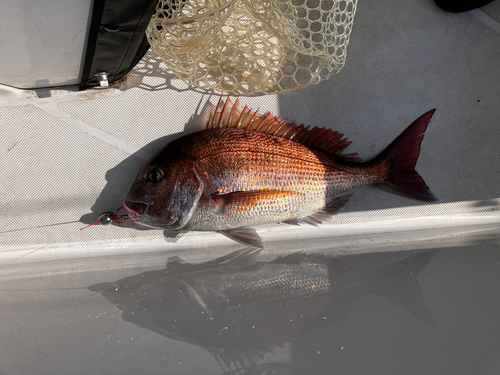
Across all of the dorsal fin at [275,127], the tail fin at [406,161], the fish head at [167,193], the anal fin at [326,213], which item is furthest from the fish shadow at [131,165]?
the tail fin at [406,161]

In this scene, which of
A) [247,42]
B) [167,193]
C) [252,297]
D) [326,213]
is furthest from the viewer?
[326,213]

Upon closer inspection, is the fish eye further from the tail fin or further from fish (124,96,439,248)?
the tail fin

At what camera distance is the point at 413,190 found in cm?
176

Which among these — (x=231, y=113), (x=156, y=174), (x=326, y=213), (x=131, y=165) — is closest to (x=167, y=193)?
(x=156, y=174)

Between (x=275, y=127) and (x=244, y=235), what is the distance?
21.8 inches

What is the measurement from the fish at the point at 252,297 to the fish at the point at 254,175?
8.5 inches

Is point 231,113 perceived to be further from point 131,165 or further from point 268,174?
point 131,165

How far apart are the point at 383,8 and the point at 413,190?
0.99 metres

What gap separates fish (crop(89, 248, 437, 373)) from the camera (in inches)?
51.5

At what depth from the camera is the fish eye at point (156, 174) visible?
62.6 inches

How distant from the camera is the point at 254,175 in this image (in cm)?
166

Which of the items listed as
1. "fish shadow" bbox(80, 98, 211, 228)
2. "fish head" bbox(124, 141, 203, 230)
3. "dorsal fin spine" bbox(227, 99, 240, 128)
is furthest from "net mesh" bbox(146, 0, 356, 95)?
"fish head" bbox(124, 141, 203, 230)

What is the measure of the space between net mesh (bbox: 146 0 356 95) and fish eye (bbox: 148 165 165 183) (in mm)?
447

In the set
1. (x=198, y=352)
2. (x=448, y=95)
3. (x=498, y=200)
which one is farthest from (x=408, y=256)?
(x=198, y=352)
